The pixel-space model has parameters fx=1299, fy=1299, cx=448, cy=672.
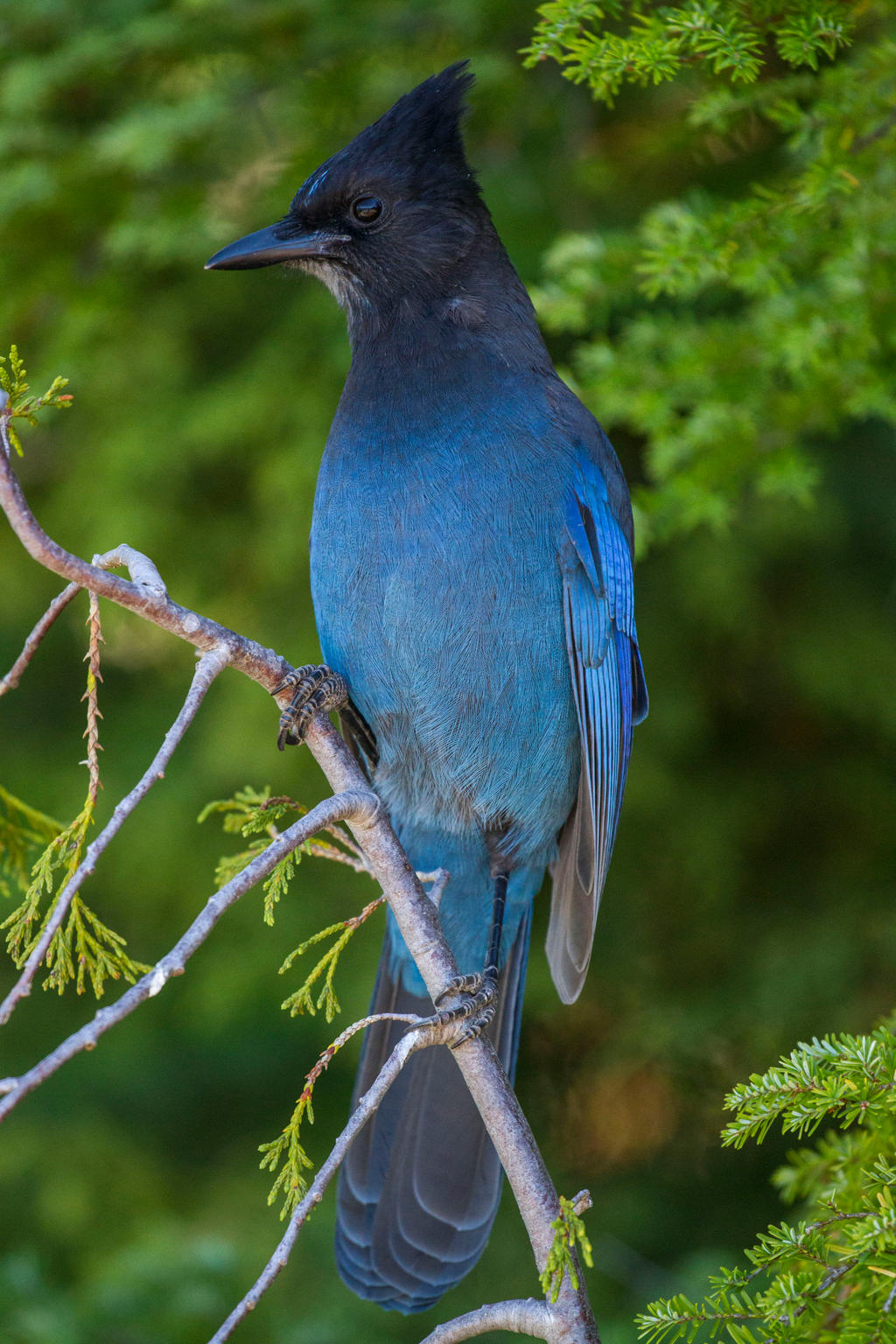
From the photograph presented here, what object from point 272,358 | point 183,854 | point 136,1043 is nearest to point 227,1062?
point 136,1043

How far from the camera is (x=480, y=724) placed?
2434 mm

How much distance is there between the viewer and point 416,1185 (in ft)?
8.27

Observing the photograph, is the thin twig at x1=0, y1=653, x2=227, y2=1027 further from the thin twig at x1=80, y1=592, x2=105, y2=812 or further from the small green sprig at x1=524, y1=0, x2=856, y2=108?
the small green sprig at x1=524, y1=0, x2=856, y2=108

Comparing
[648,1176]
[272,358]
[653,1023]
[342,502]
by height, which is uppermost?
[272,358]

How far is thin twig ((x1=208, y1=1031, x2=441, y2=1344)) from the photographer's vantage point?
49.8 inches

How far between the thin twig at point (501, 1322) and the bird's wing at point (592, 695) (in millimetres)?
948

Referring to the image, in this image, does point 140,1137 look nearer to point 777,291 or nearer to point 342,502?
point 342,502

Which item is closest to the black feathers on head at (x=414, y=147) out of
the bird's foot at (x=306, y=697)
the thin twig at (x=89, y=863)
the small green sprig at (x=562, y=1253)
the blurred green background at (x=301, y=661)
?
the blurred green background at (x=301, y=661)

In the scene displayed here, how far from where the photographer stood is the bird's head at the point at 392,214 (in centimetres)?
259

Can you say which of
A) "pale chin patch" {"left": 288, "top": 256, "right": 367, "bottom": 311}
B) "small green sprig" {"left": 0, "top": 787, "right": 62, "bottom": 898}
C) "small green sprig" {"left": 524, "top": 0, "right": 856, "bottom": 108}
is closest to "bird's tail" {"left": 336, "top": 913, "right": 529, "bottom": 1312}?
"small green sprig" {"left": 0, "top": 787, "right": 62, "bottom": 898}

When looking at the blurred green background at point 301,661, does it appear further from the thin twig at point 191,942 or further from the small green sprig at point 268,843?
the thin twig at point 191,942

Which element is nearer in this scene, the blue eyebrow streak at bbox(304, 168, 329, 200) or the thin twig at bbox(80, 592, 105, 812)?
the thin twig at bbox(80, 592, 105, 812)

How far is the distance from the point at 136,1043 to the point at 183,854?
0.62m

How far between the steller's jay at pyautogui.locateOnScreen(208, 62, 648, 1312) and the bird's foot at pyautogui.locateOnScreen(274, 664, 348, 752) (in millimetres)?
12
